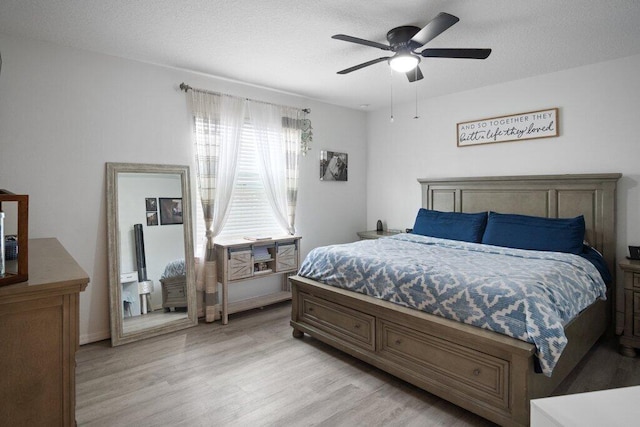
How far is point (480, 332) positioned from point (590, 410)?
4.74 ft

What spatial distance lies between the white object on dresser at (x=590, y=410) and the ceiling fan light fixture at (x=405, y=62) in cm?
234

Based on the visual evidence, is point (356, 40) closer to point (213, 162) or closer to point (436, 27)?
point (436, 27)

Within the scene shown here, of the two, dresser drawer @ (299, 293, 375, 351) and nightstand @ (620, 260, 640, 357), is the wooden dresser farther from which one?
nightstand @ (620, 260, 640, 357)

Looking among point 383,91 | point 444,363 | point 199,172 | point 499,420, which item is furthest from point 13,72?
point 499,420

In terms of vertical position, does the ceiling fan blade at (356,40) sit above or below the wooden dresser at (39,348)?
above

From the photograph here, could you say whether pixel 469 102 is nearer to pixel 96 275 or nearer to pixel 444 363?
pixel 444 363

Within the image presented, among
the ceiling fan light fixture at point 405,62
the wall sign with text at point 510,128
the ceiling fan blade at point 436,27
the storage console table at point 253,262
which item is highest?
the ceiling fan blade at point 436,27

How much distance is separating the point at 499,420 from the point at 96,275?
3.30 meters

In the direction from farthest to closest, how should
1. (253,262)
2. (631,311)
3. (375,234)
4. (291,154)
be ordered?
1. (375,234)
2. (291,154)
3. (253,262)
4. (631,311)

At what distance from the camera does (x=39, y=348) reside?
1.09 m

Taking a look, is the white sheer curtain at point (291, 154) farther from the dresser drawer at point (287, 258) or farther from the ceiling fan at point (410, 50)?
the ceiling fan at point (410, 50)

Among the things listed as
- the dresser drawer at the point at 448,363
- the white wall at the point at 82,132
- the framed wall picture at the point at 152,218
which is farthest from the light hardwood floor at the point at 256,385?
the framed wall picture at the point at 152,218

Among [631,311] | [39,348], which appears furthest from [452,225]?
[39,348]

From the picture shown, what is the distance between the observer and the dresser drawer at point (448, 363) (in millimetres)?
1985
